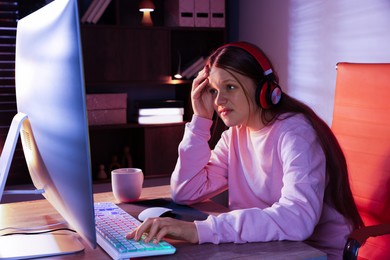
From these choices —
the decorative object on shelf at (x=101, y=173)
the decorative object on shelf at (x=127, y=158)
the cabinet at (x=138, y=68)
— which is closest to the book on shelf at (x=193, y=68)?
the cabinet at (x=138, y=68)

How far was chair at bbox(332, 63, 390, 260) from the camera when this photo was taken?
58.4 inches

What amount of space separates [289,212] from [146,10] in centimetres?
263

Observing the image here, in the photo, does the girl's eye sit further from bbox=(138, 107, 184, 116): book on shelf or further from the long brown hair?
bbox=(138, 107, 184, 116): book on shelf

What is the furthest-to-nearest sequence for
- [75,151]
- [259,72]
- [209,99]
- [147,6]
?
[147,6] → [209,99] → [259,72] → [75,151]

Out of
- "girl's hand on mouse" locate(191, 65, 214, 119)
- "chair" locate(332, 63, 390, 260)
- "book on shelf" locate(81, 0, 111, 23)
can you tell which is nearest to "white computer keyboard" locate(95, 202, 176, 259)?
"girl's hand on mouse" locate(191, 65, 214, 119)

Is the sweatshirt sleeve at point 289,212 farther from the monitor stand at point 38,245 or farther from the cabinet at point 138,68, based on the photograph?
the cabinet at point 138,68

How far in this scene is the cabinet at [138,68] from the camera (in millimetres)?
3375

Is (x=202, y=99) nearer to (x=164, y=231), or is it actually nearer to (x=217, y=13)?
(x=164, y=231)

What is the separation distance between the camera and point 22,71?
3.84ft

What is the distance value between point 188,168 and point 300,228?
0.48m

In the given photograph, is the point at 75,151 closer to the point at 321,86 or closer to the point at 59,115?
the point at 59,115

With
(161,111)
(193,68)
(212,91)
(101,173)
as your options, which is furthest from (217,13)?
(212,91)

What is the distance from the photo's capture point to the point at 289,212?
3.70 ft

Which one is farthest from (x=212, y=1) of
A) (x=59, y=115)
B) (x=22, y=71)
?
(x=59, y=115)
